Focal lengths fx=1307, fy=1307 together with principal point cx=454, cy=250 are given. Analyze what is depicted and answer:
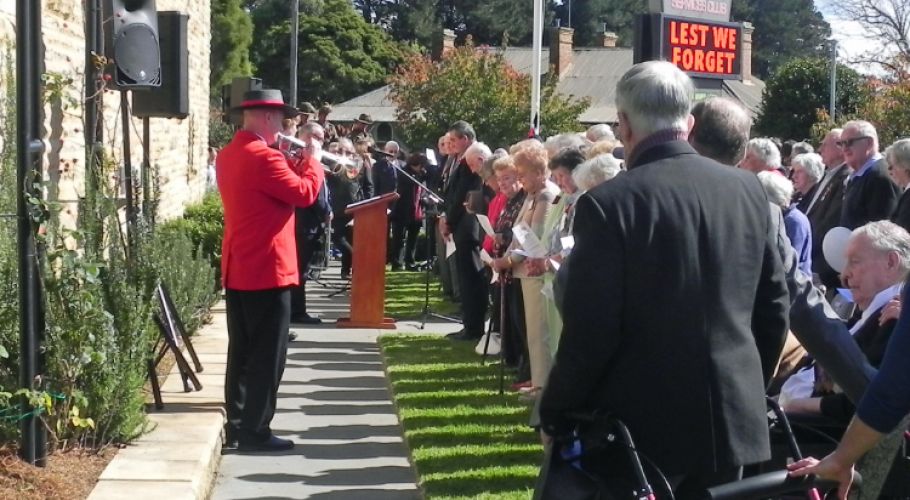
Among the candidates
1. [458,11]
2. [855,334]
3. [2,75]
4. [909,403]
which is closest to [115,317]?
[2,75]

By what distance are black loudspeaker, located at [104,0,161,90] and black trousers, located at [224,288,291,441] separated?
229 cm

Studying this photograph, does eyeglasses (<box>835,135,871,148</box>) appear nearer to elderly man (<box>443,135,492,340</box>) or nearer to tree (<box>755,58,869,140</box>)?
elderly man (<box>443,135,492,340</box>)

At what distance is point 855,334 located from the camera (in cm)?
567

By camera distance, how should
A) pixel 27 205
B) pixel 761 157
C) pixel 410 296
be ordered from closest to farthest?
pixel 27 205 → pixel 761 157 → pixel 410 296

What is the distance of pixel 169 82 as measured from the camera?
10.7 metres

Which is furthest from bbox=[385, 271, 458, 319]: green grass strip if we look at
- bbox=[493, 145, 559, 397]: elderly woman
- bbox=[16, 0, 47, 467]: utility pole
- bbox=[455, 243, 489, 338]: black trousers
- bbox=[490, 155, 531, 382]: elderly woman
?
bbox=[16, 0, 47, 467]: utility pole

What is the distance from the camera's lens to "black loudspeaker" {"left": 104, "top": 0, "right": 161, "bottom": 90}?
9391 millimetres

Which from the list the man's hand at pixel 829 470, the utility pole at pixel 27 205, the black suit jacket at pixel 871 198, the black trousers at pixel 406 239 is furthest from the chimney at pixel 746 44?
the man's hand at pixel 829 470

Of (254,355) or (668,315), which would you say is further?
(254,355)

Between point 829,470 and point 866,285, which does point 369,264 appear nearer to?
point 866,285

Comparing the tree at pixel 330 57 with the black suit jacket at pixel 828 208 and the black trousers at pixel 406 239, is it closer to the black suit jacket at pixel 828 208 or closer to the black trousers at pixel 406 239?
the black trousers at pixel 406 239

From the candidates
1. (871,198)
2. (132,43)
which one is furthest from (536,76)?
(132,43)

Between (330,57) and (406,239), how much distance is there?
135ft

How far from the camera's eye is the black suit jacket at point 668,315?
3662 millimetres
